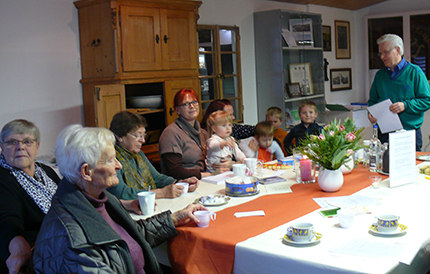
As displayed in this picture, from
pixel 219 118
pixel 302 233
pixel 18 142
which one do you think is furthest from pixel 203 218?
pixel 219 118

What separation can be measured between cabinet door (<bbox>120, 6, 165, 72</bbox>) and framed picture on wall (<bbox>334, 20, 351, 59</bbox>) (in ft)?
14.2

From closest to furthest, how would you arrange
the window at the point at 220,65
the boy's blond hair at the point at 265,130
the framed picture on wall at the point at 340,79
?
the boy's blond hair at the point at 265,130 < the window at the point at 220,65 < the framed picture on wall at the point at 340,79

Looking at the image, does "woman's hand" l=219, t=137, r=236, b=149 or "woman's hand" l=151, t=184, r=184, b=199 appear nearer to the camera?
"woman's hand" l=151, t=184, r=184, b=199

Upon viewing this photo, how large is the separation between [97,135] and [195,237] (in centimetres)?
60

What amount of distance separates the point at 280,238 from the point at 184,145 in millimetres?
1831

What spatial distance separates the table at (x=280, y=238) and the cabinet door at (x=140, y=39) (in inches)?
76.8

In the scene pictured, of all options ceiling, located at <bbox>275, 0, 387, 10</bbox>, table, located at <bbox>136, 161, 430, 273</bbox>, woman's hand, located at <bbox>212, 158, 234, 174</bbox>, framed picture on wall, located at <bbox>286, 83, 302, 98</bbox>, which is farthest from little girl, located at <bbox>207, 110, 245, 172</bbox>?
ceiling, located at <bbox>275, 0, 387, 10</bbox>

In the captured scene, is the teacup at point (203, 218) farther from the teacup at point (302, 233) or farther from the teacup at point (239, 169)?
the teacup at point (239, 169)

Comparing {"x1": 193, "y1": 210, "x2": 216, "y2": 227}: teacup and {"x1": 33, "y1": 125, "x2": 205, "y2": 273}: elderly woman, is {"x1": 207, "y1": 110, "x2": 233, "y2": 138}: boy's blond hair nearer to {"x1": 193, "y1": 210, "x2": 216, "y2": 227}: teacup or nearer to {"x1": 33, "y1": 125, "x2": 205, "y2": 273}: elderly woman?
{"x1": 193, "y1": 210, "x2": 216, "y2": 227}: teacup

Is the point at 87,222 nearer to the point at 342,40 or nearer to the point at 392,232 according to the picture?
the point at 392,232

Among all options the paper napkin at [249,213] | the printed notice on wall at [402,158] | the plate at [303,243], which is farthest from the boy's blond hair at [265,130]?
the plate at [303,243]

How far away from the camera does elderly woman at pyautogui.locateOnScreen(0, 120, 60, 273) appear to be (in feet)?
6.55

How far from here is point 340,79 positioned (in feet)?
25.4

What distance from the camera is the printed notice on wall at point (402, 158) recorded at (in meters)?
2.42
